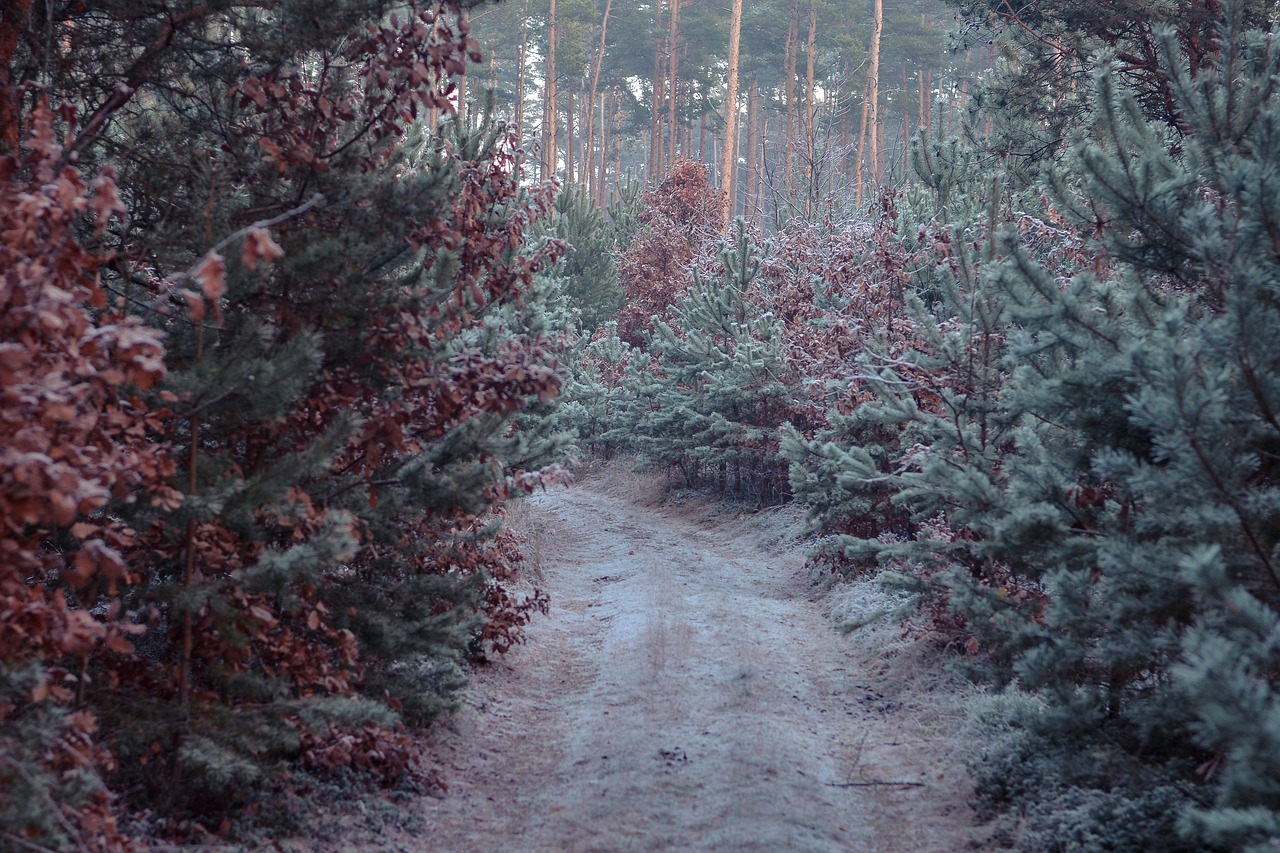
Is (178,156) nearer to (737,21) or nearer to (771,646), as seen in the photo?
(771,646)

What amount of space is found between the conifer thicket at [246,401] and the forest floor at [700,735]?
30.2 inches

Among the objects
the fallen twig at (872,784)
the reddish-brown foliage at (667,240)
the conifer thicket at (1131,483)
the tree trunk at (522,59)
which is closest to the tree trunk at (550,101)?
the tree trunk at (522,59)

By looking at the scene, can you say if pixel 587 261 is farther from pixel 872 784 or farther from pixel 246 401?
pixel 246 401

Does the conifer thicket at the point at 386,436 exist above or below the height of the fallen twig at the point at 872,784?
above

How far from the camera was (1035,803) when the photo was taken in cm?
564

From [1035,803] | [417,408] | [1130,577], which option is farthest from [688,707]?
[1130,577]

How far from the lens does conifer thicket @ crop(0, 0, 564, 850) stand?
12.1ft

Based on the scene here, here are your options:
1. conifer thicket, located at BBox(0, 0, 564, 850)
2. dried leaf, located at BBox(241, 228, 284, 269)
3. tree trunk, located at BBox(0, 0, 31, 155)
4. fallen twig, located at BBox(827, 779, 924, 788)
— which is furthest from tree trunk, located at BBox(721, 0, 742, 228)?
dried leaf, located at BBox(241, 228, 284, 269)

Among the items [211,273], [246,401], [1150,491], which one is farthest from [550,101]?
[211,273]

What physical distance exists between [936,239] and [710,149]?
5318 cm

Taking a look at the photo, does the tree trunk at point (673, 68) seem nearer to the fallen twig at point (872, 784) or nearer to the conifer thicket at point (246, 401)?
the conifer thicket at point (246, 401)

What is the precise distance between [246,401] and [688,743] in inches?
155

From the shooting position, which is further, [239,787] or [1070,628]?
[239,787]

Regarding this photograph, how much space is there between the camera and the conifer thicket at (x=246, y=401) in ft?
12.1
